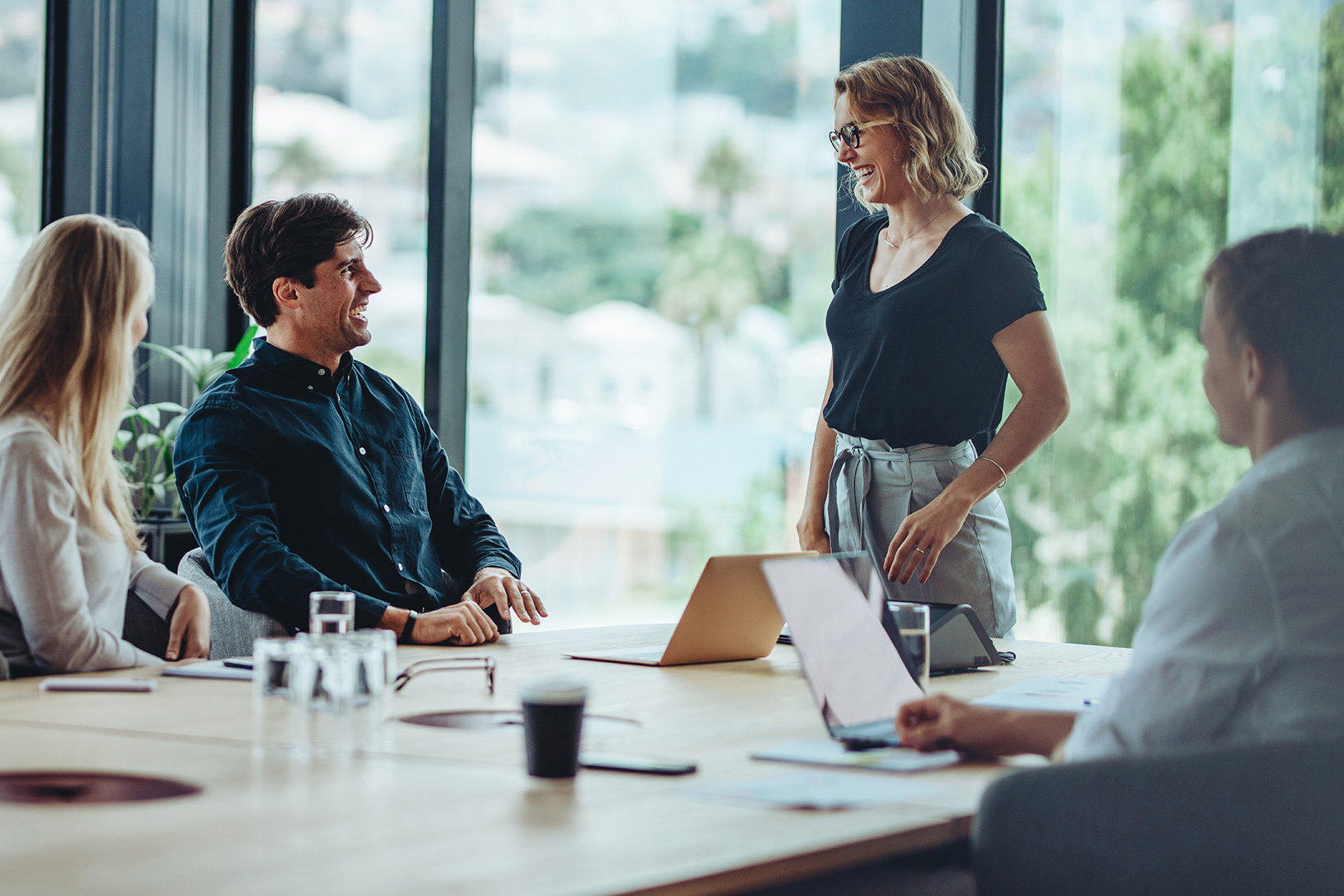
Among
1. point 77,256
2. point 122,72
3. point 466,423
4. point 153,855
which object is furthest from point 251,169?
point 153,855

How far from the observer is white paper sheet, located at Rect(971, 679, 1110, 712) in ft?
5.62

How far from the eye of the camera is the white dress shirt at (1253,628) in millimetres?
1153

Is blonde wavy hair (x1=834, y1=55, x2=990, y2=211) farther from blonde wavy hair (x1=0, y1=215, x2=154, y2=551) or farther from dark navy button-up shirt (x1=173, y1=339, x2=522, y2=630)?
blonde wavy hair (x1=0, y1=215, x2=154, y2=551)

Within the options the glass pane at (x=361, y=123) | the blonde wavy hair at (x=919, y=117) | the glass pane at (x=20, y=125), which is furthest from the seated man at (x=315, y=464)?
the glass pane at (x=20, y=125)

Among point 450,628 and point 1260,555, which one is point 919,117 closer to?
point 450,628

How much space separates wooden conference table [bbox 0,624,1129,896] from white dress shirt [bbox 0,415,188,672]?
20cm

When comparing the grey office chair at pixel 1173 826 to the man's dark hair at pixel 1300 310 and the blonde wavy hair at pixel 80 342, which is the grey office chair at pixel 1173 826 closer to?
the man's dark hair at pixel 1300 310

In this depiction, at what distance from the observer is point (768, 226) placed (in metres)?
8.34

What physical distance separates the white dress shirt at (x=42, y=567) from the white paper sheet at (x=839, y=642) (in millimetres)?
1029

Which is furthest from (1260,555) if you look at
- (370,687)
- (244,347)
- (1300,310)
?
(244,347)

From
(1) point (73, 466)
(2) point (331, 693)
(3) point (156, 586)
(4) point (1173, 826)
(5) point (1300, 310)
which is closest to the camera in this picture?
(4) point (1173, 826)

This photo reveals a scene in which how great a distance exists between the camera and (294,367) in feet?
8.97

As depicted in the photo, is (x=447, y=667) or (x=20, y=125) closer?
(x=447, y=667)

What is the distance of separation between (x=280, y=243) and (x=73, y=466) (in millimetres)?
875
